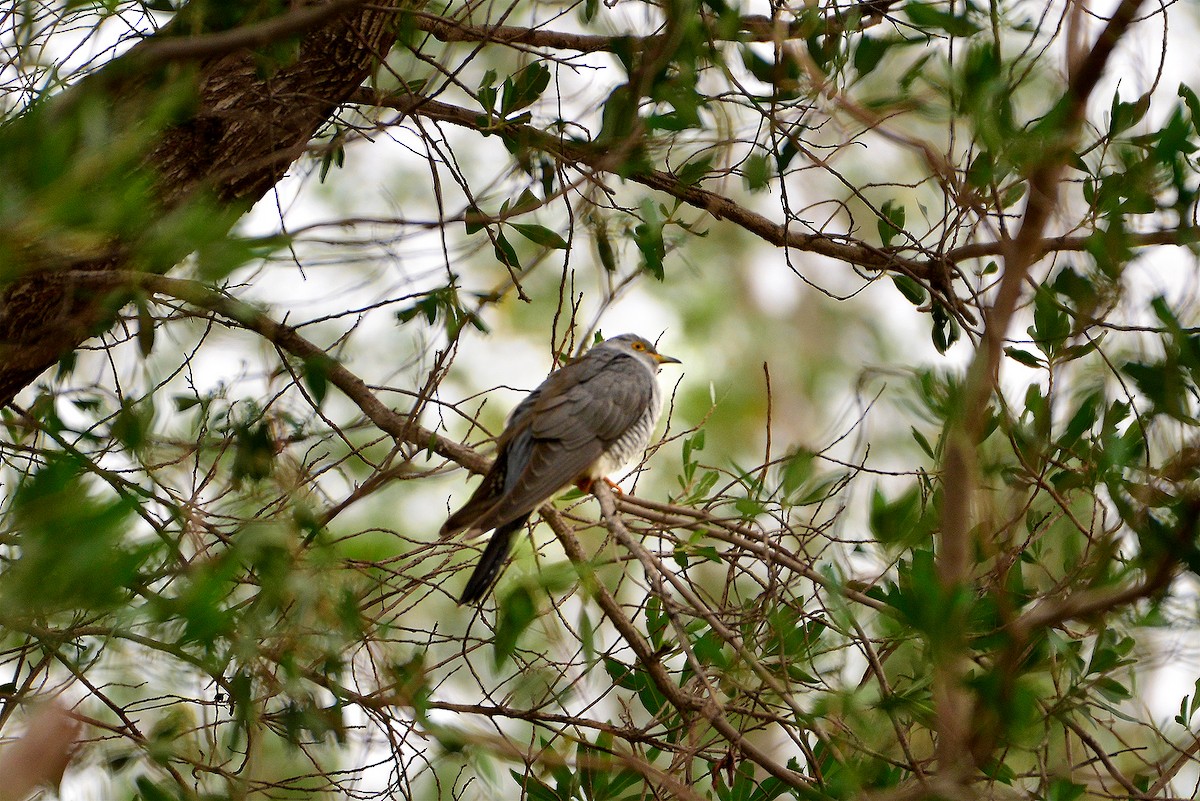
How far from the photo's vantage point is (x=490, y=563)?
3.78 meters

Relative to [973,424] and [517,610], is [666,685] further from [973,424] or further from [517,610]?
[973,424]

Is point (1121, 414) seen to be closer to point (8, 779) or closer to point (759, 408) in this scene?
point (8, 779)

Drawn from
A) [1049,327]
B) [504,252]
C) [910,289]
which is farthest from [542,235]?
[1049,327]

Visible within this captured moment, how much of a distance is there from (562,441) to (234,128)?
1886mm

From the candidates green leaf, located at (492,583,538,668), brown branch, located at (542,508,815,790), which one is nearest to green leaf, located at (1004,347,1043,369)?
brown branch, located at (542,508,815,790)

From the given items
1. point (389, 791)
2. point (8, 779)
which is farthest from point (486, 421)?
point (8, 779)

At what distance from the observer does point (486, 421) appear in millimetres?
8055

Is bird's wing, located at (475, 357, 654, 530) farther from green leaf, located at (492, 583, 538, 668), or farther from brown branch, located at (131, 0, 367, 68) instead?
brown branch, located at (131, 0, 367, 68)

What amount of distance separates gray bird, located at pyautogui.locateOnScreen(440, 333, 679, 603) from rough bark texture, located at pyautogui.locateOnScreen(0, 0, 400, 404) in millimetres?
1146

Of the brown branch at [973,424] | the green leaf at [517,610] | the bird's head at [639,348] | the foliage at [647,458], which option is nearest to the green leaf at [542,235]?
the foliage at [647,458]

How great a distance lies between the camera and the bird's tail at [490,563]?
12.0ft

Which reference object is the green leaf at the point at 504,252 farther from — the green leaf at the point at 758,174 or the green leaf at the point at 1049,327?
the green leaf at the point at 1049,327

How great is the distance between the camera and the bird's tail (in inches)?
144

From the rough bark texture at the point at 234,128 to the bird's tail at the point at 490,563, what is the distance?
1.41m
